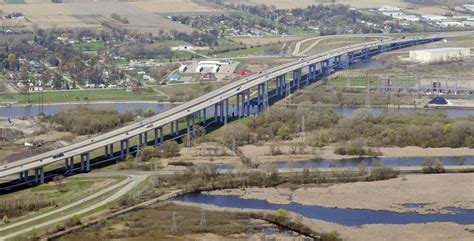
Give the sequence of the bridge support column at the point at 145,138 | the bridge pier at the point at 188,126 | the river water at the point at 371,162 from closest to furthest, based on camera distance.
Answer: the river water at the point at 371,162, the bridge support column at the point at 145,138, the bridge pier at the point at 188,126

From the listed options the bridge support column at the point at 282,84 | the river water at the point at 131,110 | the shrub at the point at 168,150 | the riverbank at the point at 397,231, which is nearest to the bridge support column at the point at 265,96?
the river water at the point at 131,110

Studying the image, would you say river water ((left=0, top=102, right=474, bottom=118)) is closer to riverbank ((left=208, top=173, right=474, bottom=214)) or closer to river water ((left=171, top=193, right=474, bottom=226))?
riverbank ((left=208, top=173, right=474, bottom=214))

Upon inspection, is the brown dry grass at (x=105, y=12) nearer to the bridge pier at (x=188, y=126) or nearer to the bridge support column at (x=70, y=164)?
the bridge pier at (x=188, y=126)

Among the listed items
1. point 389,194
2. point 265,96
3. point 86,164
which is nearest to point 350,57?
point 265,96

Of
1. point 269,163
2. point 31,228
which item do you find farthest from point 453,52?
point 31,228

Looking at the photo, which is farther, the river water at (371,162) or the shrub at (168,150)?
the shrub at (168,150)

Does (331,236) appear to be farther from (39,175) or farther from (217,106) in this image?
(217,106)
